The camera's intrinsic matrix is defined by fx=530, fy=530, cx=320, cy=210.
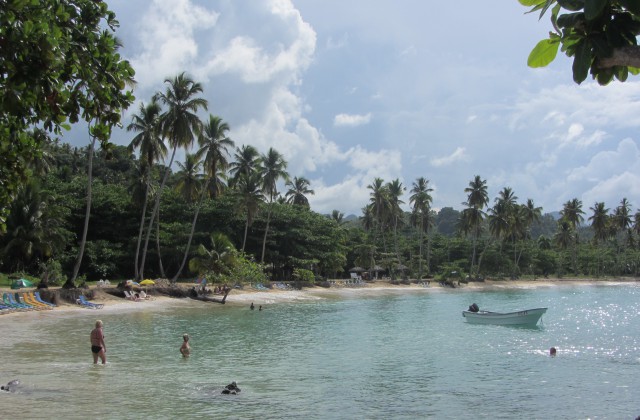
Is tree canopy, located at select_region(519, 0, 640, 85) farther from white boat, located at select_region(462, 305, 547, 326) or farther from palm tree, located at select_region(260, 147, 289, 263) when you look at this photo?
palm tree, located at select_region(260, 147, 289, 263)

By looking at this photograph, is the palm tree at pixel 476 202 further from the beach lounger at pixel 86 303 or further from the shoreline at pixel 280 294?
the beach lounger at pixel 86 303

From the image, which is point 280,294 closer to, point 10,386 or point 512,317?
point 512,317

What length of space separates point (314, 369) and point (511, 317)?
17669 mm

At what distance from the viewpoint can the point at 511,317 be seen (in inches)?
1245

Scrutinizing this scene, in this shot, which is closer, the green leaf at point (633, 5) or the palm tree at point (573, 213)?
the green leaf at point (633, 5)

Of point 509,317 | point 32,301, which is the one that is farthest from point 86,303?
point 509,317

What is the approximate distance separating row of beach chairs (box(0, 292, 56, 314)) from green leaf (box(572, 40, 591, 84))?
96.5 ft

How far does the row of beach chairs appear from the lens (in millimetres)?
27297

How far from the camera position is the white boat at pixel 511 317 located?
31.5m

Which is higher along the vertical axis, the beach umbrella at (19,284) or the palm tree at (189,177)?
the palm tree at (189,177)

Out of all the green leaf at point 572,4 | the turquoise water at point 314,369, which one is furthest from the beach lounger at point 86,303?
the green leaf at point 572,4

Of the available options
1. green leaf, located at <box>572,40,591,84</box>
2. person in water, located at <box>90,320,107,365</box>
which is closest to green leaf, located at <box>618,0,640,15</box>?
green leaf, located at <box>572,40,591,84</box>

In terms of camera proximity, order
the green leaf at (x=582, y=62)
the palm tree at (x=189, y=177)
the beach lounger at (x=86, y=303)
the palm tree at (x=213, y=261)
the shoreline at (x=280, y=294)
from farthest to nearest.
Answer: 1. the palm tree at (x=189, y=177)
2. the palm tree at (x=213, y=261)
3. the shoreline at (x=280, y=294)
4. the beach lounger at (x=86, y=303)
5. the green leaf at (x=582, y=62)

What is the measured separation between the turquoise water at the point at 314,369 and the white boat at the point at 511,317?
744 mm
